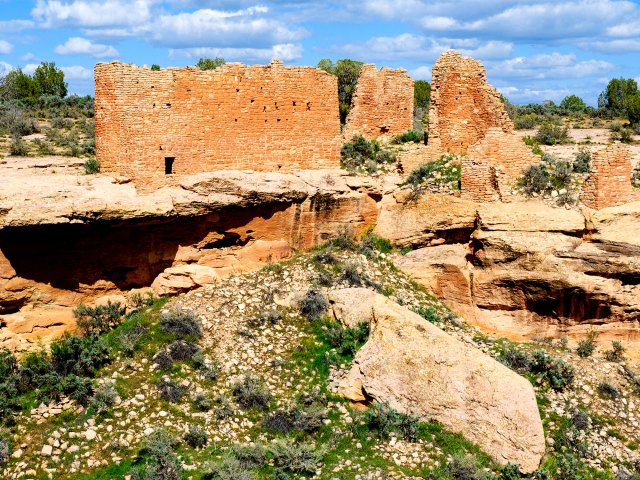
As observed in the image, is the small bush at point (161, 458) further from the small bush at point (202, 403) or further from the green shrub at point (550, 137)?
the green shrub at point (550, 137)

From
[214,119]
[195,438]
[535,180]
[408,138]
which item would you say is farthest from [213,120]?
[535,180]

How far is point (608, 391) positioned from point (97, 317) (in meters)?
10.3

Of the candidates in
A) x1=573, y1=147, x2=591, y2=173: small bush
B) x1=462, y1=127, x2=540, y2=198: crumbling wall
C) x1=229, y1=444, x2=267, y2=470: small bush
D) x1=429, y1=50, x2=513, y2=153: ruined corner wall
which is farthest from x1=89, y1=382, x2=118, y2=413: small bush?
x1=573, y1=147, x2=591, y2=173: small bush

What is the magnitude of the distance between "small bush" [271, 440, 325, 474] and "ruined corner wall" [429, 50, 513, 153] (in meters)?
10.00

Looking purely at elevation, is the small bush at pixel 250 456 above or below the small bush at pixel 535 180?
below

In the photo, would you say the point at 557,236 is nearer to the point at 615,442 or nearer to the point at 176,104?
the point at 615,442

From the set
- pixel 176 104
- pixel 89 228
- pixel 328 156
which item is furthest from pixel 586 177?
pixel 89 228

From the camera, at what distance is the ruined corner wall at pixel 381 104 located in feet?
66.7

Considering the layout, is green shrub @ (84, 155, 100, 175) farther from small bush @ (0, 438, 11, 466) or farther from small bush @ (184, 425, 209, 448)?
small bush @ (184, 425, 209, 448)

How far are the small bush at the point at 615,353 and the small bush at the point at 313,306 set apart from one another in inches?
238

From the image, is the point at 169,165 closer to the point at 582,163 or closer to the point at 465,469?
the point at 465,469

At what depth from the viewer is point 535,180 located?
1786 centimetres

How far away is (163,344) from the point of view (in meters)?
14.4

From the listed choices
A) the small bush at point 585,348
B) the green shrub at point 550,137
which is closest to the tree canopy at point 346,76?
the green shrub at point 550,137
